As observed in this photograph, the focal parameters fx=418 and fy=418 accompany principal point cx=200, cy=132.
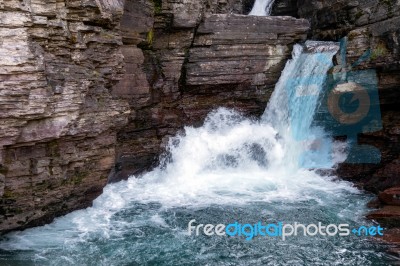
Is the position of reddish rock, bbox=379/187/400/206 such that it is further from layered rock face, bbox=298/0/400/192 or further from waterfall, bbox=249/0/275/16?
waterfall, bbox=249/0/275/16

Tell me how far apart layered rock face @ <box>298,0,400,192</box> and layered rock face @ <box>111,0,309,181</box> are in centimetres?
182

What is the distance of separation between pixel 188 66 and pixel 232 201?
16.2 feet

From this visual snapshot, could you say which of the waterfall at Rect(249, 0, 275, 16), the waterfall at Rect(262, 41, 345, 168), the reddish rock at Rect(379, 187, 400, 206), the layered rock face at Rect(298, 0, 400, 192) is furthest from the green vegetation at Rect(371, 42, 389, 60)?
the waterfall at Rect(249, 0, 275, 16)

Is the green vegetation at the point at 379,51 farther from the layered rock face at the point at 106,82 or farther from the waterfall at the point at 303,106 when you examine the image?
the layered rock face at the point at 106,82

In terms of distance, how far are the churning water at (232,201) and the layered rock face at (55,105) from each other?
0.89 m

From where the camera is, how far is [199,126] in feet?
50.8

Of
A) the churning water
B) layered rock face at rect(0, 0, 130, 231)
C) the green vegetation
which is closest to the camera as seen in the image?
layered rock face at rect(0, 0, 130, 231)

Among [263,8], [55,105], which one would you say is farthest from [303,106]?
[55,105]

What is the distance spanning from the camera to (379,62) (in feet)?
44.9

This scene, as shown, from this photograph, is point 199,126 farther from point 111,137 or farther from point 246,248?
point 246,248

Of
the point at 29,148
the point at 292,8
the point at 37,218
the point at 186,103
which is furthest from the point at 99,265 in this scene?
the point at 292,8

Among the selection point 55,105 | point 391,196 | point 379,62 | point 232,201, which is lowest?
point 232,201

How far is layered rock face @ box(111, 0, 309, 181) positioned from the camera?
13.5 m

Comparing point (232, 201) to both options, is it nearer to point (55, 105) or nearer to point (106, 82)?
point (106, 82)
